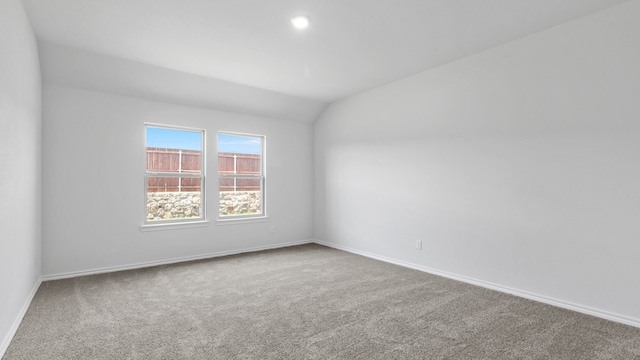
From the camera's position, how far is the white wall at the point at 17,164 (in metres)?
2.14

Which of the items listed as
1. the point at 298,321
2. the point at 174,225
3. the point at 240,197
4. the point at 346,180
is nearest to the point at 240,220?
the point at 240,197

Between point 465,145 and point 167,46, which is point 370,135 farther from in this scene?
point 167,46

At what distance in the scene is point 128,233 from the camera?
4.25 meters

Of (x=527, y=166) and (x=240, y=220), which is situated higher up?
(x=527, y=166)

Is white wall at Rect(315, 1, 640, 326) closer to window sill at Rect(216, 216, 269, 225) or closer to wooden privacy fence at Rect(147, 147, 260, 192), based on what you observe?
window sill at Rect(216, 216, 269, 225)

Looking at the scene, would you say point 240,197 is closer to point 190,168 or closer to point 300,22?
point 190,168

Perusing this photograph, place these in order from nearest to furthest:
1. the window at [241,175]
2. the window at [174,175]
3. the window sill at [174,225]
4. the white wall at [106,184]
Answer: the white wall at [106,184] < the window sill at [174,225] < the window at [174,175] < the window at [241,175]

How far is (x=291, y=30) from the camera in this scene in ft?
10.00

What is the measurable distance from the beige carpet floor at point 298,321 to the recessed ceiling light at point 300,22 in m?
2.56

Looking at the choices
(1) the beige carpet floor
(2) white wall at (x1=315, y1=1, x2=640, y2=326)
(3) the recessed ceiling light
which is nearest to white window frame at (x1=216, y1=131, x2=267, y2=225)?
(1) the beige carpet floor

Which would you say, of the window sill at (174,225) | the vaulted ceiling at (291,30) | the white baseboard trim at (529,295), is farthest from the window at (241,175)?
the white baseboard trim at (529,295)

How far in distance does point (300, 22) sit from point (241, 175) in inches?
120

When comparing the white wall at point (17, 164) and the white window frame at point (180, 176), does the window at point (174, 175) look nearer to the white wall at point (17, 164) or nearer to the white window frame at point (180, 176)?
the white window frame at point (180, 176)

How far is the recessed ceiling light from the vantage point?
282cm
